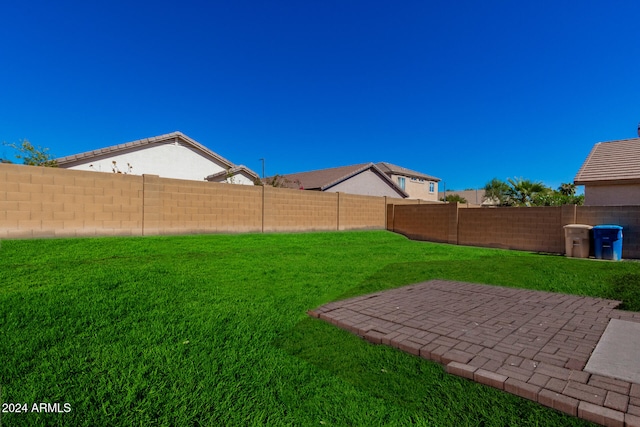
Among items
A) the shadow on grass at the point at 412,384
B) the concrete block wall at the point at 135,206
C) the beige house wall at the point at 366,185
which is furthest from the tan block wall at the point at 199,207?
the beige house wall at the point at 366,185

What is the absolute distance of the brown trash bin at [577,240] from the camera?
1156 cm

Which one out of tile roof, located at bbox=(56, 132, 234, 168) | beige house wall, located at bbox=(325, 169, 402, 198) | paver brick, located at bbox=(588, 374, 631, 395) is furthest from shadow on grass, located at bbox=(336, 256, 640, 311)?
beige house wall, located at bbox=(325, 169, 402, 198)

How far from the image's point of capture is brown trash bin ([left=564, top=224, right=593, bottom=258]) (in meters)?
11.6

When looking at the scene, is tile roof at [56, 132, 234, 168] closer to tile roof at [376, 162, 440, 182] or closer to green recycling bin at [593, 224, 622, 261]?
tile roof at [376, 162, 440, 182]

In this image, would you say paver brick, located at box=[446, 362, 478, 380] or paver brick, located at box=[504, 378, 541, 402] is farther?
paver brick, located at box=[446, 362, 478, 380]

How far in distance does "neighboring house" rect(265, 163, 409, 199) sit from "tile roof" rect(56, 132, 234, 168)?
5487 mm

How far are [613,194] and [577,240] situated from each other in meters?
5.34

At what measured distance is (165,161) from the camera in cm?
2323

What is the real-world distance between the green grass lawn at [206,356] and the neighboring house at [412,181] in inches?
1290

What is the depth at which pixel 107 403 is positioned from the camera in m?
2.44

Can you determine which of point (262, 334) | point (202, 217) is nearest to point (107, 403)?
point (262, 334)

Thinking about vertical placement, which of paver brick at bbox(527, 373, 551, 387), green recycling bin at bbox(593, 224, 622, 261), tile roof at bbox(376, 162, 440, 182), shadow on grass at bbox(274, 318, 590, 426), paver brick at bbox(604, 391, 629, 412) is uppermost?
tile roof at bbox(376, 162, 440, 182)

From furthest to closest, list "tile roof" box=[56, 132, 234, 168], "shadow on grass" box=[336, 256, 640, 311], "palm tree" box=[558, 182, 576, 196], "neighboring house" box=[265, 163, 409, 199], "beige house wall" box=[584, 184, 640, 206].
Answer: "neighboring house" box=[265, 163, 409, 199] < "palm tree" box=[558, 182, 576, 196] < "tile roof" box=[56, 132, 234, 168] < "beige house wall" box=[584, 184, 640, 206] < "shadow on grass" box=[336, 256, 640, 311]

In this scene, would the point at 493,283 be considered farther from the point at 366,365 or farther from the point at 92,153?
the point at 92,153
